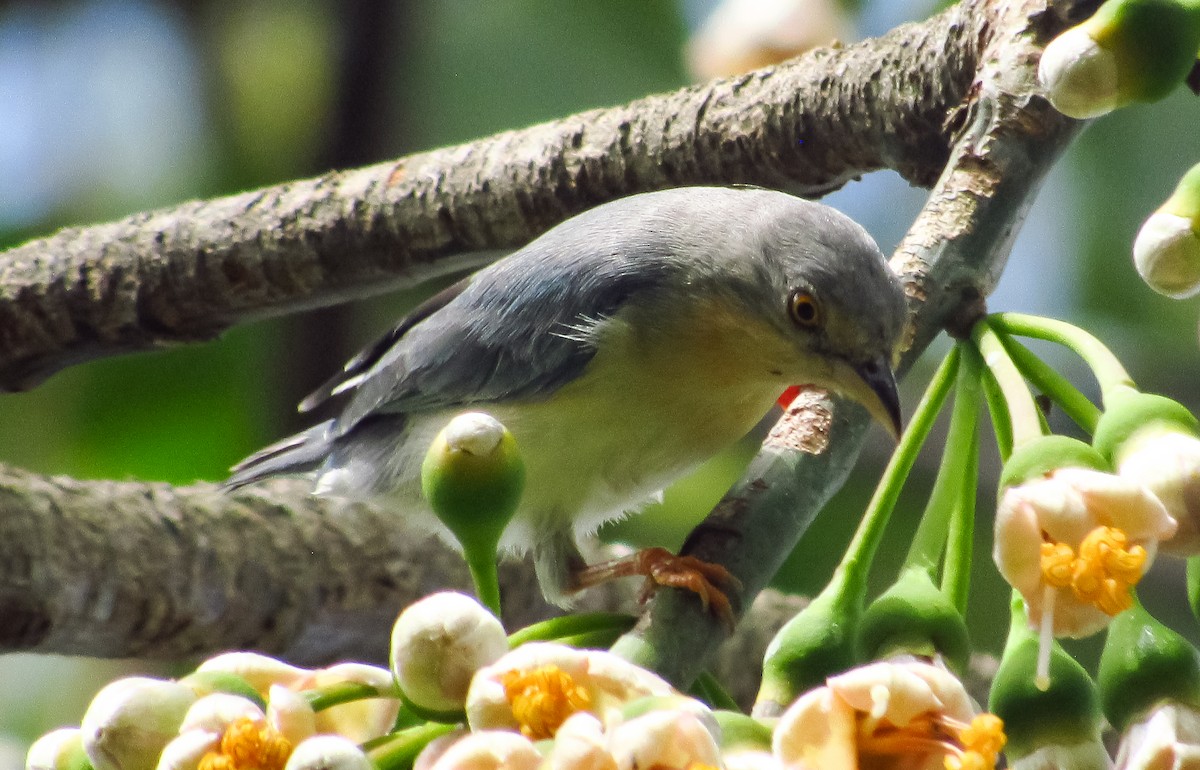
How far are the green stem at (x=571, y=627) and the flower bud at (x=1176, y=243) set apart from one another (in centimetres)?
69

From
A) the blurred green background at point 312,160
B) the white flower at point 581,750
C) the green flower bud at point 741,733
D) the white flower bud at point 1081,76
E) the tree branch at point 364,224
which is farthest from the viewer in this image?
the blurred green background at point 312,160

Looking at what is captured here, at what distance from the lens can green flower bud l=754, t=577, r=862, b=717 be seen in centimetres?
124

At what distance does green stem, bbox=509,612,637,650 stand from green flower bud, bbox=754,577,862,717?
183 millimetres

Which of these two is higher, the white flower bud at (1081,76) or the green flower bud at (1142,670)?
the white flower bud at (1081,76)

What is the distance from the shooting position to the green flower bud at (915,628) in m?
1.23

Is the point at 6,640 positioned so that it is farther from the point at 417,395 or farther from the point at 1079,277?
the point at 1079,277

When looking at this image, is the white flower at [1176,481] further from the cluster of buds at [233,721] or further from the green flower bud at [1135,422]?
the cluster of buds at [233,721]

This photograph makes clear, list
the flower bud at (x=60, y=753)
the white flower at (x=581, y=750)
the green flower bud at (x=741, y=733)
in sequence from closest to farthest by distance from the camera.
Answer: the white flower at (x=581, y=750) < the green flower bud at (x=741, y=733) < the flower bud at (x=60, y=753)

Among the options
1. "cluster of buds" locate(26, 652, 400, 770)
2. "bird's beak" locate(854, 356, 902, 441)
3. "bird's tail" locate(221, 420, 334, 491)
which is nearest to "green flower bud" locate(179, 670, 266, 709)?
"cluster of buds" locate(26, 652, 400, 770)

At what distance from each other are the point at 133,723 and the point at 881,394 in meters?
1.33

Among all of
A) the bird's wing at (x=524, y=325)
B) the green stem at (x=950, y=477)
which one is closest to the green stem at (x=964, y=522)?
the green stem at (x=950, y=477)

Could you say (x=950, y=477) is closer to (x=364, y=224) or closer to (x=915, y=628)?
(x=915, y=628)

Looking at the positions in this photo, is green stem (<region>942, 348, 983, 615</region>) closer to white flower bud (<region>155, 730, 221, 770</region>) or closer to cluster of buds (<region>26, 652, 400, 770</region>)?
cluster of buds (<region>26, 652, 400, 770</region>)

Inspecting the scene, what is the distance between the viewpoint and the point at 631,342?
2.54 m
